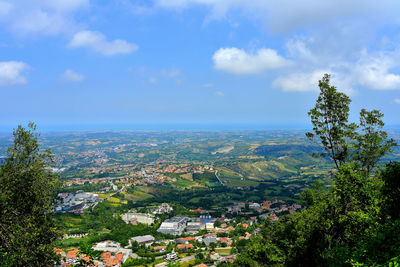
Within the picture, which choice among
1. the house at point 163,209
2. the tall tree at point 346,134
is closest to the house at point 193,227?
the house at point 163,209

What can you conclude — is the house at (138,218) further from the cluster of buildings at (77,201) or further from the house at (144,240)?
the cluster of buildings at (77,201)

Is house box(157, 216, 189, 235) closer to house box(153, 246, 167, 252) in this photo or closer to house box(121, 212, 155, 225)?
house box(121, 212, 155, 225)

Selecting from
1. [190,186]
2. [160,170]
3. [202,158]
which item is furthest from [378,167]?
[202,158]

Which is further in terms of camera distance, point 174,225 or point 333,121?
point 174,225

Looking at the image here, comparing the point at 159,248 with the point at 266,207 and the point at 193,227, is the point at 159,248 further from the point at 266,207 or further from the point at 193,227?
the point at 266,207

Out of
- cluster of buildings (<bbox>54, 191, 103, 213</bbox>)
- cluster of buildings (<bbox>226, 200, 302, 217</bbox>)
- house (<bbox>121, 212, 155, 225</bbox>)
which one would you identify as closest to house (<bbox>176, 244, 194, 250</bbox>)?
house (<bbox>121, 212, 155, 225</bbox>)

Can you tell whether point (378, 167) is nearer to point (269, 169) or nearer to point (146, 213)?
point (146, 213)

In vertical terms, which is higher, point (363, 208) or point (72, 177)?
point (363, 208)

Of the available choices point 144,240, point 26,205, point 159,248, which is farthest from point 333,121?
point 144,240
